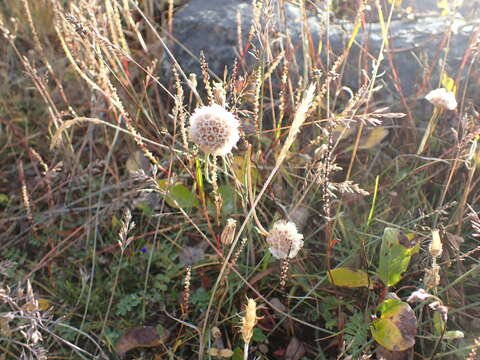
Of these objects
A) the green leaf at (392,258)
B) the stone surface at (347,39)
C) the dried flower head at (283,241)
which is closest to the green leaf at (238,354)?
the dried flower head at (283,241)

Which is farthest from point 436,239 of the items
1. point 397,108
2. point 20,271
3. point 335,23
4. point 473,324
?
point 335,23

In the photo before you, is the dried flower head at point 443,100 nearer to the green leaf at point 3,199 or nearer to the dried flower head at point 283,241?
the dried flower head at point 283,241

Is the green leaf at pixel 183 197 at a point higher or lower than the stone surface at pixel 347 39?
lower

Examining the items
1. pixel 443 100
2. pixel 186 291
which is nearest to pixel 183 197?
pixel 186 291

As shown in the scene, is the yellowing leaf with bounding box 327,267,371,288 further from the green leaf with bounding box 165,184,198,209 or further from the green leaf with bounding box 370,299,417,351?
the green leaf with bounding box 165,184,198,209

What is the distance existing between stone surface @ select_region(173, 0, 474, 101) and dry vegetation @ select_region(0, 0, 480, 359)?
0.28 ft

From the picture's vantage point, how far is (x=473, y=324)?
3.77 feet

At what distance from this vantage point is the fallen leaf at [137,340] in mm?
1211

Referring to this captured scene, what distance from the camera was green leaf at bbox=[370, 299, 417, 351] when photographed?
3.33ft

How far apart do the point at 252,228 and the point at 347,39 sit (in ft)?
2.94

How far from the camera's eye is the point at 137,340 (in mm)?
1213

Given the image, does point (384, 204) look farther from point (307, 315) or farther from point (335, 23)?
point (335, 23)

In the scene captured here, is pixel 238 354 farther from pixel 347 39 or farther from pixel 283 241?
pixel 347 39

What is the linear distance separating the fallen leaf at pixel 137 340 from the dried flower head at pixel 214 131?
57 cm
